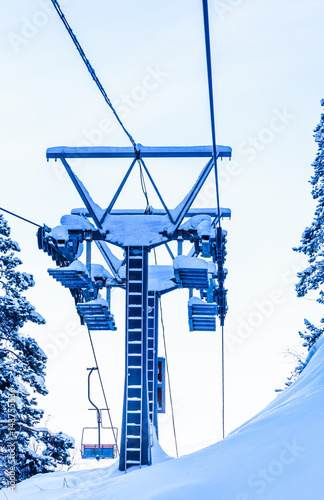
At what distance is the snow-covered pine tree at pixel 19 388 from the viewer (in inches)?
709

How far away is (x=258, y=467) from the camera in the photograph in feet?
22.2

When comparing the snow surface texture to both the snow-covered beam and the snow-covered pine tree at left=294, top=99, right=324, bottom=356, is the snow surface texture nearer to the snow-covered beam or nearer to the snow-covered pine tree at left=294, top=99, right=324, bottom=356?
the snow-covered beam

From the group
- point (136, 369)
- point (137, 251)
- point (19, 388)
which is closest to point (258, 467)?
point (136, 369)

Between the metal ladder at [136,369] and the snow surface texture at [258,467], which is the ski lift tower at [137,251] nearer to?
the metal ladder at [136,369]

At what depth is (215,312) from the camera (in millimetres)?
16094

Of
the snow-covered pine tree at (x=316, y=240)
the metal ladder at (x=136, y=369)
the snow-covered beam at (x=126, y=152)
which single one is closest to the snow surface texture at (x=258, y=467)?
the metal ladder at (x=136, y=369)

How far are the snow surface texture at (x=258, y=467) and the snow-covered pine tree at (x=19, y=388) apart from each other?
27.7 ft

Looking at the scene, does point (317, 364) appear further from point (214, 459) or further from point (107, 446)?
point (107, 446)

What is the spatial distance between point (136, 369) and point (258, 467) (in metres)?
7.79

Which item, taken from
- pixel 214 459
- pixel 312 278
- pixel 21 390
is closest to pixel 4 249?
pixel 21 390

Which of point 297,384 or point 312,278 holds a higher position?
point 312,278

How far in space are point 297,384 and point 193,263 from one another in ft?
11.3

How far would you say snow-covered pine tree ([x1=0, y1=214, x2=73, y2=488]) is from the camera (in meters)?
18.0

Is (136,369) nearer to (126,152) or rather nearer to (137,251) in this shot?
(137,251)
